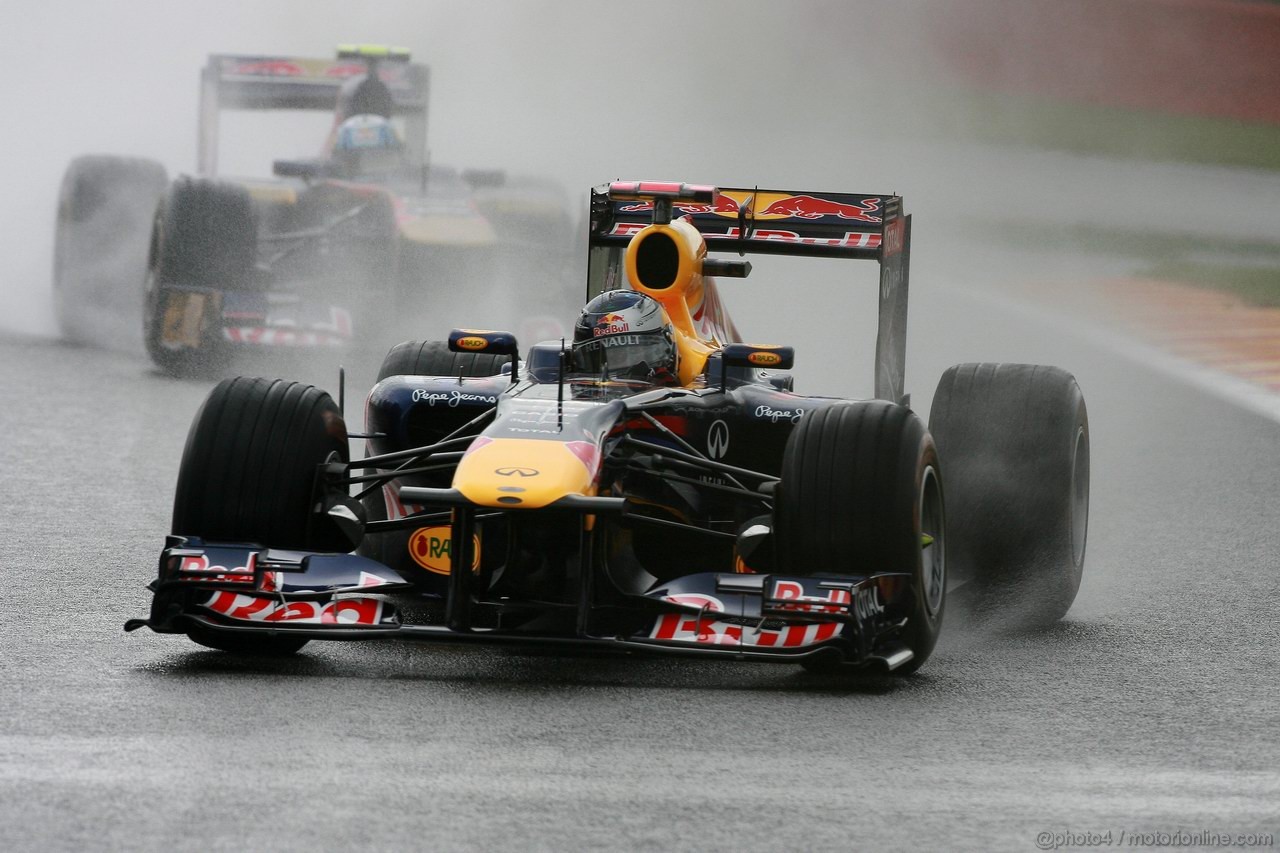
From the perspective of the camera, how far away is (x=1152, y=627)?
25.8ft

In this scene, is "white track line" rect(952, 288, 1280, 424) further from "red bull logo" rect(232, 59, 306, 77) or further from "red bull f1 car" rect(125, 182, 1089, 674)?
"red bull logo" rect(232, 59, 306, 77)

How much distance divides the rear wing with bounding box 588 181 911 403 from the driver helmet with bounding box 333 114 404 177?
9972mm

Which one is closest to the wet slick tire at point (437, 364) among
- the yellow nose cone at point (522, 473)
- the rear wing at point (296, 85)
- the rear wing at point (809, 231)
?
the rear wing at point (809, 231)

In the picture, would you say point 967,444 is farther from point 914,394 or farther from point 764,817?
point 914,394

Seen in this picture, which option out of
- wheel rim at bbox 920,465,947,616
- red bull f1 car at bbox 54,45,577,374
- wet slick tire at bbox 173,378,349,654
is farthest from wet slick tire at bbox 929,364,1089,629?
red bull f1 car at bbox 54,45,577,374

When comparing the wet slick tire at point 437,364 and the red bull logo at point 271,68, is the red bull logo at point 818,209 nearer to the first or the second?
the wet slick tire at point 437,364

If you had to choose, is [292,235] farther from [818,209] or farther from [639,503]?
[639,503]

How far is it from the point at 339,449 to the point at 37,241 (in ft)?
54.6

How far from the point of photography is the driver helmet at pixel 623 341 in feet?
26.3

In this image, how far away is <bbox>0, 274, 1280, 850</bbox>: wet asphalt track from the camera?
4.84 meters

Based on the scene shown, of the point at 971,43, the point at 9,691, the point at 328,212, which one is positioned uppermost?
the point at 971,43

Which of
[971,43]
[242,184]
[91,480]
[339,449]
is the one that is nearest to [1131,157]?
[971,43]

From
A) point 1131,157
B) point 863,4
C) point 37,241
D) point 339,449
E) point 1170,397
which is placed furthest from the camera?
point 863,4

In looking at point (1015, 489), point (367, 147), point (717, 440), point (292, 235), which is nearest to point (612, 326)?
point (717, 440)
